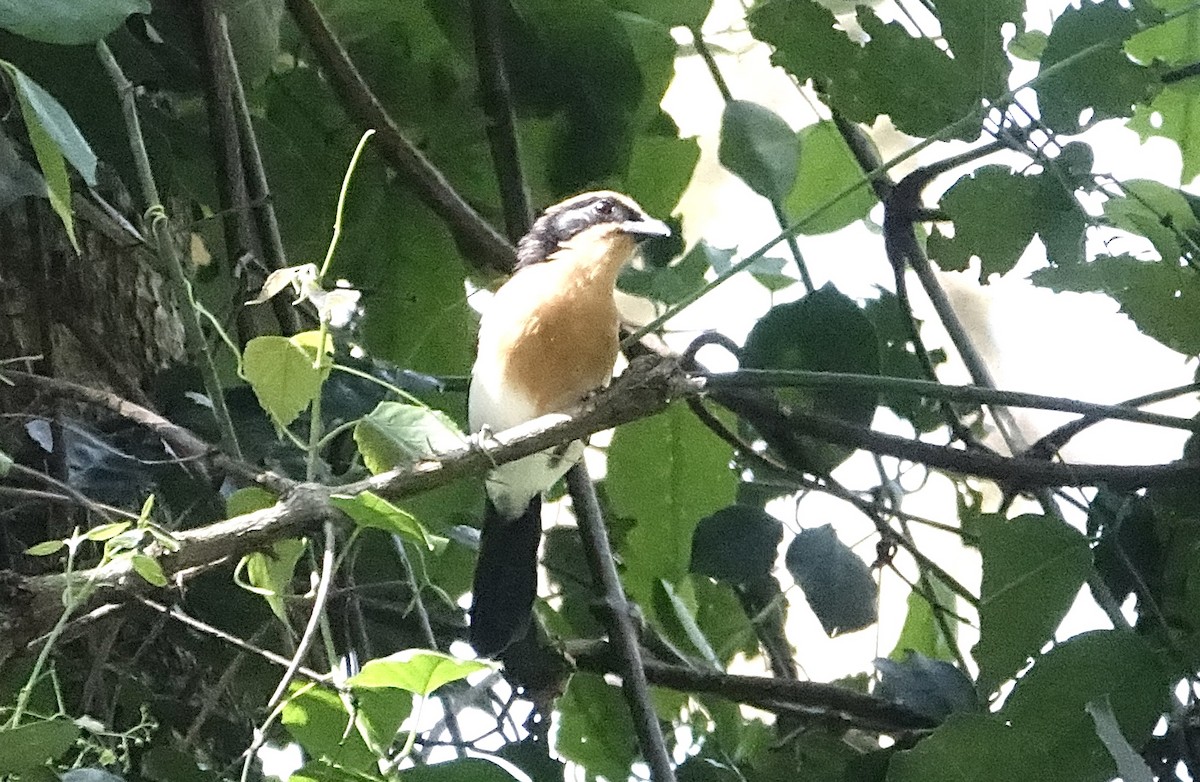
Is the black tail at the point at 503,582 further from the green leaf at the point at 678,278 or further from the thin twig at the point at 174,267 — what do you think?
the thin twig at the point at 174,267

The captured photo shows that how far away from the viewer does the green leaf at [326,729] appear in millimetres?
734

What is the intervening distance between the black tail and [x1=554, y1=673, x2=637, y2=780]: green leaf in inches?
3.1

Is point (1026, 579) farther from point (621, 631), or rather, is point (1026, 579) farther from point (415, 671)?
point (415, 671)

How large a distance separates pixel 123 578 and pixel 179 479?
0.92 ft

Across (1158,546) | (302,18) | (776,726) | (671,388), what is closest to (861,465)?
(776,726)

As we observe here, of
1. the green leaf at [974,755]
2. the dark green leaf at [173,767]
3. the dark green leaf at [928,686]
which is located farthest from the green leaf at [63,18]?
the dark green leaf at [928,686]

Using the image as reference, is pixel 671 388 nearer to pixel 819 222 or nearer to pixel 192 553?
pixel 192 553

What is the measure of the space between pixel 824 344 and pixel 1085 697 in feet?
1.26

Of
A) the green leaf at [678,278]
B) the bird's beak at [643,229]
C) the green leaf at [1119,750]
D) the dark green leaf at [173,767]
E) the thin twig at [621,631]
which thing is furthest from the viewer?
the green leaf at [678,278]

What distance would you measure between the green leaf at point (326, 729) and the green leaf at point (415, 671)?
6 centimetres

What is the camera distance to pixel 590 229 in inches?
52.4

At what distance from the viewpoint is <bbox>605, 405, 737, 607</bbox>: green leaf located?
4.66 ft

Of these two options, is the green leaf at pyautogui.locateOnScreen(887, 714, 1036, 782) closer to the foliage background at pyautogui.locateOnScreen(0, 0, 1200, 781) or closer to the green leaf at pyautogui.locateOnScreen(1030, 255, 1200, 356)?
the foliage background at pyautogui.locateOnScreen(0, 0, 1200, 781)

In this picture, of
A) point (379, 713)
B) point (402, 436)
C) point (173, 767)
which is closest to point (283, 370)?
point (402, 436)
